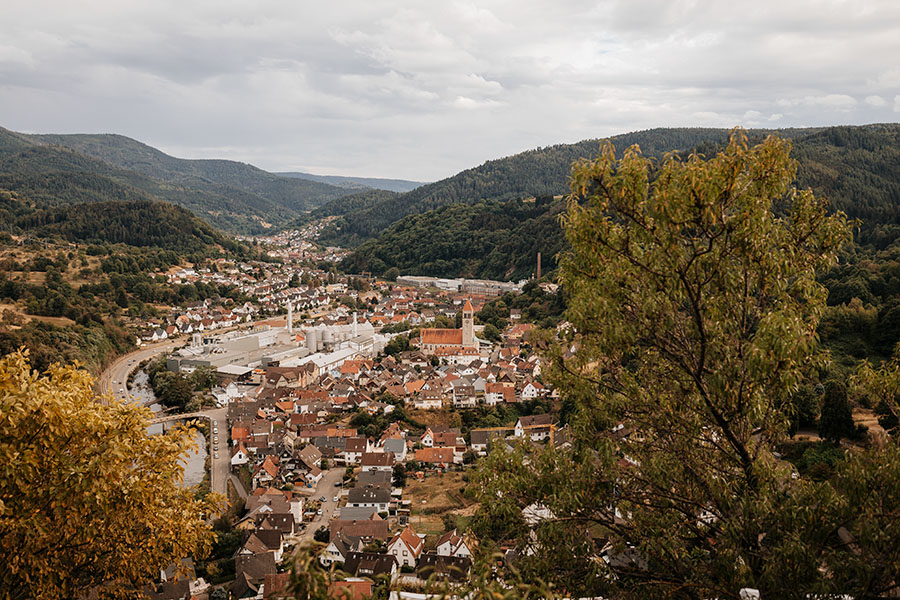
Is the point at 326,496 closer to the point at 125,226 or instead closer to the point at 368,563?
the point at 368,563

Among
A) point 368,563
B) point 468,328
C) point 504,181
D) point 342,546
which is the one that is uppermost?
point 504,181

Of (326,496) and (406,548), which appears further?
(326,496)

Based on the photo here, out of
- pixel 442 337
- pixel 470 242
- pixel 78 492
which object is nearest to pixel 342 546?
pixel 78 492

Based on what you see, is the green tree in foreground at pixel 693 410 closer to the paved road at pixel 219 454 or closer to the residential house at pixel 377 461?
the paved road at pixel 219 454

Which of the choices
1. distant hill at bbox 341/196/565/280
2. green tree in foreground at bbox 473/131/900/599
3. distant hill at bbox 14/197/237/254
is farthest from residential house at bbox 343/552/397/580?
distant hill at bbox 14/197/237/254

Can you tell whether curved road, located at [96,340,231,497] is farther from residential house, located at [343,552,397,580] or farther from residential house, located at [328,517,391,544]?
residential house, located at [343,552,397,580]

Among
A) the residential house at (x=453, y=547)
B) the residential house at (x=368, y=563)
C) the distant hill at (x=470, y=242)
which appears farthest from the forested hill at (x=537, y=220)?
the residential house at (x=368, y=563)
